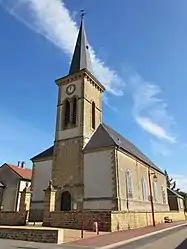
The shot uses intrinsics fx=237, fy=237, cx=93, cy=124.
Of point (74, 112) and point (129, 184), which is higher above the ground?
point (74, 112)

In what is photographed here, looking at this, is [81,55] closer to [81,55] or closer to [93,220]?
[81,55]

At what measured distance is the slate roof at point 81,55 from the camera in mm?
27842

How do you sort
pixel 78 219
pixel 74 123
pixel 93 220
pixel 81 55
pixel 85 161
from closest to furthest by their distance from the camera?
pixel 93 220 < pixel 78 219 < pixel 85 161 < pixel 74 123 < pixel 81 55

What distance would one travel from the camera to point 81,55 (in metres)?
28.8

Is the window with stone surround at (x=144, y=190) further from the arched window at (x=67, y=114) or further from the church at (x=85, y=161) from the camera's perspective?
the arched window at (x=67, y=114)

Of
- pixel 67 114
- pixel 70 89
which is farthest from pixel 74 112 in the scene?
pixel 70 89

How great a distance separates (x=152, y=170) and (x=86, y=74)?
15892 millimetres

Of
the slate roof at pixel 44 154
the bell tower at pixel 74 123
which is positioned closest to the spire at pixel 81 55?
the bell tower at pixel 74 123

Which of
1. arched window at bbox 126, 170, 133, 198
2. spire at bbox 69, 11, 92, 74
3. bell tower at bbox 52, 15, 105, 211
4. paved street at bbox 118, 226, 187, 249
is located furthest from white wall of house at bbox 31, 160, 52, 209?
paved street at bbox 118, 226, 187, 249

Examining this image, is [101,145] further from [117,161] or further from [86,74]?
[86,74]

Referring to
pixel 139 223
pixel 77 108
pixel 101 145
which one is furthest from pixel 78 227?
pixel 77 108

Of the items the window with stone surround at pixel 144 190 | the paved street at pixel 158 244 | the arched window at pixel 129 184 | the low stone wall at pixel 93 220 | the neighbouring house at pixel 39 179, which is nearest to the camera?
the paved street at pixel 158 244

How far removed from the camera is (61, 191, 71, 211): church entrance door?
21484 millimetres

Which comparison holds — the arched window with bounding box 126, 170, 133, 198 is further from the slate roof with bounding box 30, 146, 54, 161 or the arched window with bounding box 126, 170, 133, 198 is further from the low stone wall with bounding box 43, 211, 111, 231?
the slate roof with bounding box 30, 146, 54, 161
